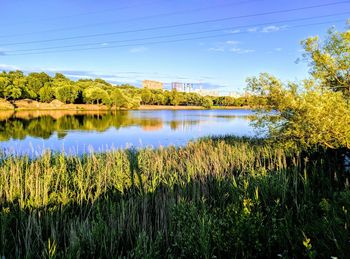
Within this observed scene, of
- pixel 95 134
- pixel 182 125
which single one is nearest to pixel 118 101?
pixel 182 125

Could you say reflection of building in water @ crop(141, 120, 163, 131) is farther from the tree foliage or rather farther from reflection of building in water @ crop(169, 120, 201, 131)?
the tree foliage

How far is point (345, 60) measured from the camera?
9781mm

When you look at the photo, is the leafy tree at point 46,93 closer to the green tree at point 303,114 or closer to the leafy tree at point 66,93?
the leafy tree at point 66,93

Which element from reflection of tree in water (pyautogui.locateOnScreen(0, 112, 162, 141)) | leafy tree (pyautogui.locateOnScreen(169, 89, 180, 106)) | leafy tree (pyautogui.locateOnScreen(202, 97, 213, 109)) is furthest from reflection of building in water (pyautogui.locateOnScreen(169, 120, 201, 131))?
leafy tree (pyautogui.locateOnScreen(202, 97, 213, 109))

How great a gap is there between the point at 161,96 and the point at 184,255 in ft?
371

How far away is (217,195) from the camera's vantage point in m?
6.27

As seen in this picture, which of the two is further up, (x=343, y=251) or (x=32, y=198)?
(x=343, y=251)

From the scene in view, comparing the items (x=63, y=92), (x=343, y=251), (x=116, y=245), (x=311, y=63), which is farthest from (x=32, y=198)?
(x=63, y=92)

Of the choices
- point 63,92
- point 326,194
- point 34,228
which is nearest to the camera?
point 34,228

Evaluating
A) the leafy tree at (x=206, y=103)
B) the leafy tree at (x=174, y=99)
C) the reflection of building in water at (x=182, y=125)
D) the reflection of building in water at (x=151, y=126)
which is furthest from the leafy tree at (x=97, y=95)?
the leafy tree at (x=206, y=103)

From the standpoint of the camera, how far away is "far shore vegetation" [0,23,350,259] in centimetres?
354

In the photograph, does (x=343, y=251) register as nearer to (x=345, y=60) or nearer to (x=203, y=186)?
(x=203, y=186)

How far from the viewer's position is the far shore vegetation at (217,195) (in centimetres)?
354

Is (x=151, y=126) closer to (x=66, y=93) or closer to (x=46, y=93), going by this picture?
(x=66, y=93)
